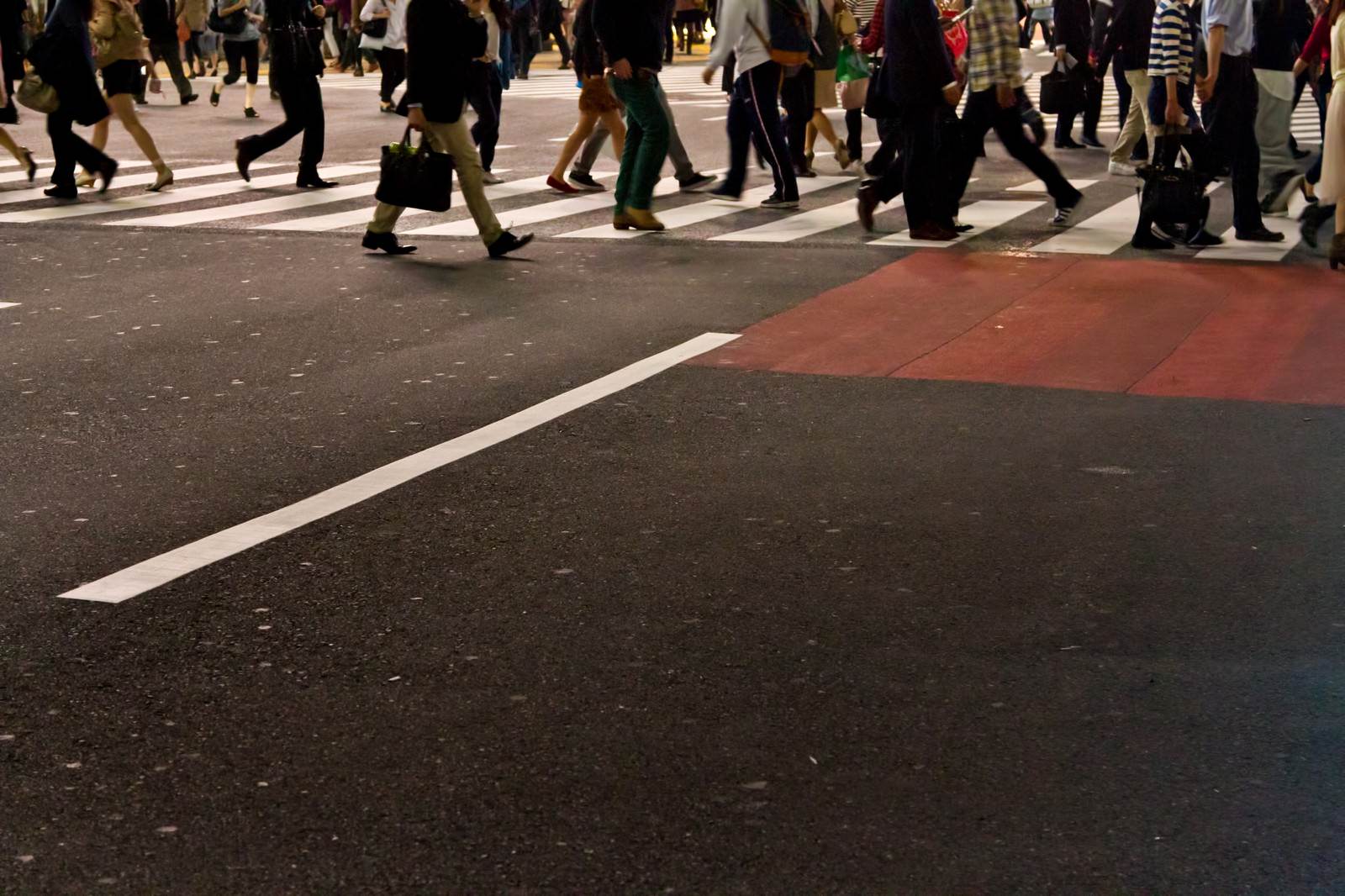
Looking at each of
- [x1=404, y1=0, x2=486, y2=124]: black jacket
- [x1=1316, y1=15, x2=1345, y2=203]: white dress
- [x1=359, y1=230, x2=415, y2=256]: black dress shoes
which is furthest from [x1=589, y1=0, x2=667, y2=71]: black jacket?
[x1=1316, y1=15, x2=1345, y2=203]: white dress

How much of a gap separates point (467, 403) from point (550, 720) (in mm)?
3765

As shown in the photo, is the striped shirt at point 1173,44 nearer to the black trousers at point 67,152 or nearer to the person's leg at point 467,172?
the person's leg at point 467,172

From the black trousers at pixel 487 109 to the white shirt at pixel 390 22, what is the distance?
4.73 meters

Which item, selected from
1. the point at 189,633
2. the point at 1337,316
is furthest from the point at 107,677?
the point at 1337,316

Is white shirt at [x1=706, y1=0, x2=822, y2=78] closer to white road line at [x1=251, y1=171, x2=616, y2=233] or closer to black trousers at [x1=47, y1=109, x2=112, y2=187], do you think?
white road line at [x1=251, y1=171, x2=616, y2=233]

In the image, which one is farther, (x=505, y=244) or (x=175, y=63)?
(x=175, y=63)

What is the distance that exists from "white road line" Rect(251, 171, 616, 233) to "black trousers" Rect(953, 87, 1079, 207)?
3805 mm

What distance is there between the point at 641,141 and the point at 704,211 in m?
1.58

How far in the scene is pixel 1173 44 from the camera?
13.5 metres

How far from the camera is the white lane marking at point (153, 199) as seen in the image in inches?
599

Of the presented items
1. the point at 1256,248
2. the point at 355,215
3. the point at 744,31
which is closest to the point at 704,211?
the point at 744,31

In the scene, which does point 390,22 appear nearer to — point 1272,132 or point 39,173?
point 39,173

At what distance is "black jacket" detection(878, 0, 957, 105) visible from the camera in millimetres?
12828

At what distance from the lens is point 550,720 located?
15.1 feet
